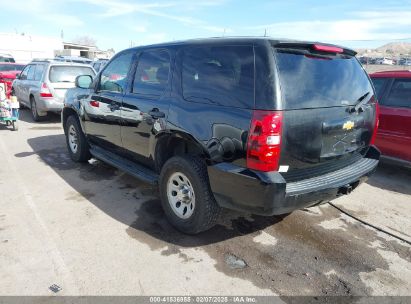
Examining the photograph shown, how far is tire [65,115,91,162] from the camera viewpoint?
5.71 m

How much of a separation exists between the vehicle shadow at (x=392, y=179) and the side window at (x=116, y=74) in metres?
4.08

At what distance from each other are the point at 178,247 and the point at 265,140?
145 cm

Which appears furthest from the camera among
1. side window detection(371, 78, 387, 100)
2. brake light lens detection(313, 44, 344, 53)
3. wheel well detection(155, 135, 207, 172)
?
side window detection(371, 78, 387, 100)

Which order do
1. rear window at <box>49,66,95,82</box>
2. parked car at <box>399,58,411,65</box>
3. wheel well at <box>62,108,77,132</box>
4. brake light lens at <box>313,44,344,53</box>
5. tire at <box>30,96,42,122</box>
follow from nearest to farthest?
brake light lens at <box>313,44,344,53</box>, wheel well at <box>62,108,77,132</box>, rear window at <box>49,66,95,82</box>, tire at <box>30,96,42,122</box>, parked car at <box>399,58,411,65</box>

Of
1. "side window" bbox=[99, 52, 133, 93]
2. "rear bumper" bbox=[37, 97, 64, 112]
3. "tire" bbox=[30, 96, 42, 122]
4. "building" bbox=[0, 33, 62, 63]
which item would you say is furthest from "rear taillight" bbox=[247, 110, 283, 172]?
"building" bbox=[0, 33, 62, 63]

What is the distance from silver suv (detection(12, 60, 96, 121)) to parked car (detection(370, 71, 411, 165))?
753cm

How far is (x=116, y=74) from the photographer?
15.5ft

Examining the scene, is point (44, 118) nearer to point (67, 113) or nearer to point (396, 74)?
point (67, 113)

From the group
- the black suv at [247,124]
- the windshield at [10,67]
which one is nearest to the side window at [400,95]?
the black suv at [247,124]

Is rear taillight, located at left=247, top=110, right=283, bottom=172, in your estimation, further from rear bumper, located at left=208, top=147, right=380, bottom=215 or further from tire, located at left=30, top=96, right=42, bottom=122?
tire, located at left=30, top=96, right=42, bottom=122

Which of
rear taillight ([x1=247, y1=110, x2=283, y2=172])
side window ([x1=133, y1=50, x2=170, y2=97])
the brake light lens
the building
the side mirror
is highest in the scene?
the building

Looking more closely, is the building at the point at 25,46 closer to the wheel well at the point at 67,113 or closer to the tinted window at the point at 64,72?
the tinted window at the point at 64,72

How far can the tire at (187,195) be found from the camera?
330cm

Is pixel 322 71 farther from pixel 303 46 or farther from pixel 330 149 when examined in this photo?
pixel 330 149
